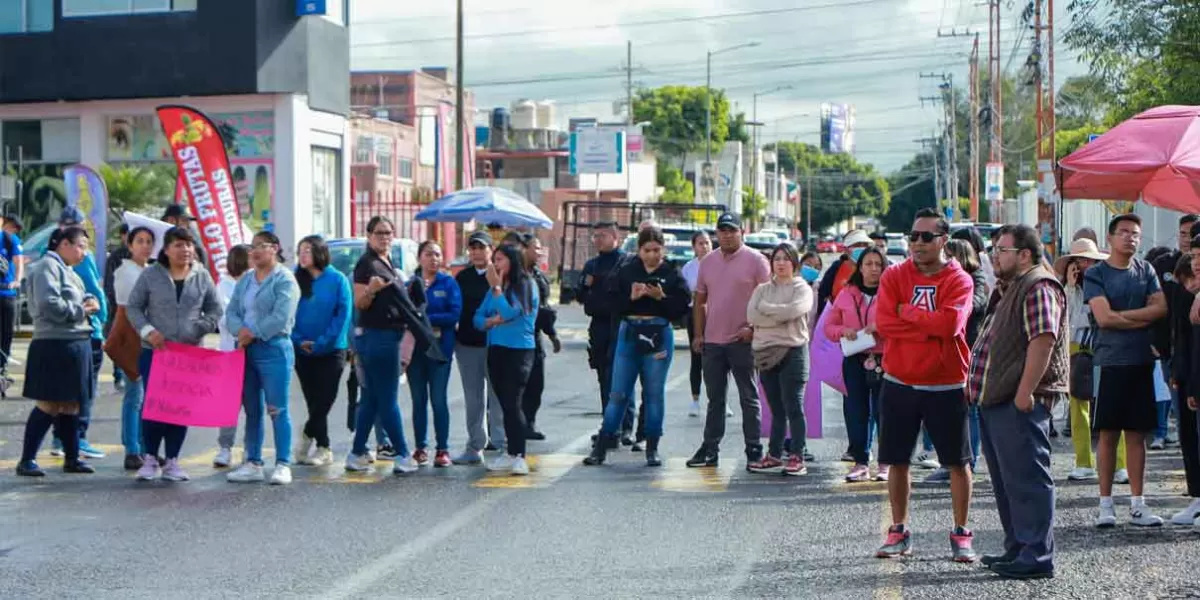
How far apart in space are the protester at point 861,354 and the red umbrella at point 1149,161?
1806 mm

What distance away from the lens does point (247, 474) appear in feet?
38.2

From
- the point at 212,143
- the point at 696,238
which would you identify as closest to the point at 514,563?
the point at 696,238

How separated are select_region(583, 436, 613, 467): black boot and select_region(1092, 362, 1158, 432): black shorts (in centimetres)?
388

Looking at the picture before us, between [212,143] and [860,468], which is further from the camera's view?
[212,143]

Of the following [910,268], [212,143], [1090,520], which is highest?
[212,143]

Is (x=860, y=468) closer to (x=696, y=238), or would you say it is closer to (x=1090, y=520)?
(x=1090, y=520)

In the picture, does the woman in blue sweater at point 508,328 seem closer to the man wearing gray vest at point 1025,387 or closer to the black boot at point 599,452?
the black boot at point 599,452

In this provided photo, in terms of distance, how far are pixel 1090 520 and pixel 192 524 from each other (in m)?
5.51

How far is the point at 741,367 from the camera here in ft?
40.7

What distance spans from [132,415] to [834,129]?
7038 inches

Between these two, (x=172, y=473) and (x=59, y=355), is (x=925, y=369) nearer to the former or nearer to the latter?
(x=172, y=473)

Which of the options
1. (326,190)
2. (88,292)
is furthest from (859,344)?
(326,190)

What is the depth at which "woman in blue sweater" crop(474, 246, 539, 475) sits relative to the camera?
1222 cm

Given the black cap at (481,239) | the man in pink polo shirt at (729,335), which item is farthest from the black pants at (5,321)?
the man in pink polo shirt at (729,335)
